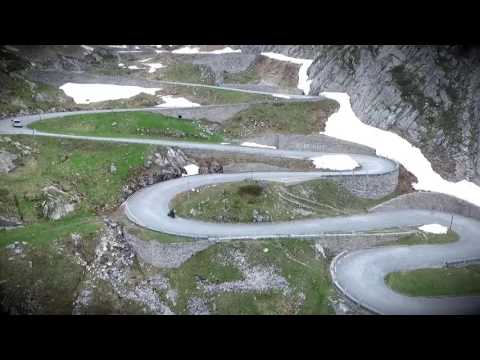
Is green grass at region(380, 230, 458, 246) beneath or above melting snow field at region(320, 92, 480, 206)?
beneath

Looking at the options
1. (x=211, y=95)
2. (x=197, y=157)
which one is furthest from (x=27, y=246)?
(x=211, y=95)

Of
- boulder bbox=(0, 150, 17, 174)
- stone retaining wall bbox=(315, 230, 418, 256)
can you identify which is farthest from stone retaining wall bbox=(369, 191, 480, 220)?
→ boulder bbox=(0, 150, 17, 174)

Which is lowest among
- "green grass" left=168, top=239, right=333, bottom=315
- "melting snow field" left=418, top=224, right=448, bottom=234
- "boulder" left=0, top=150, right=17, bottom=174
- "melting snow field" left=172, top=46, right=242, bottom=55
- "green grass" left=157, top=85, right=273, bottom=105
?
"green grass" left=168, top=239, right=333, bottom=315

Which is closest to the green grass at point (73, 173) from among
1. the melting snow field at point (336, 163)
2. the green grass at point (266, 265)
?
the green grass at point (266, 265)

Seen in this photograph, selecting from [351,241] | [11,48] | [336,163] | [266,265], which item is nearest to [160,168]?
[266,265]

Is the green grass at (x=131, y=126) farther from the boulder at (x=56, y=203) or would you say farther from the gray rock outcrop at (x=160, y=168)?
the boulder at (x=56, y=203)

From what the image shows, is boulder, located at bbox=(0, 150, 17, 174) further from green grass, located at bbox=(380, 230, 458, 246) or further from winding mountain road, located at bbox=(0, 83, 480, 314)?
green grass, located at bbox=(380, 230, 458, 246)

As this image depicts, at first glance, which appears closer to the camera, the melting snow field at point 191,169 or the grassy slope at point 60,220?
the grassy slope at point 60,220
